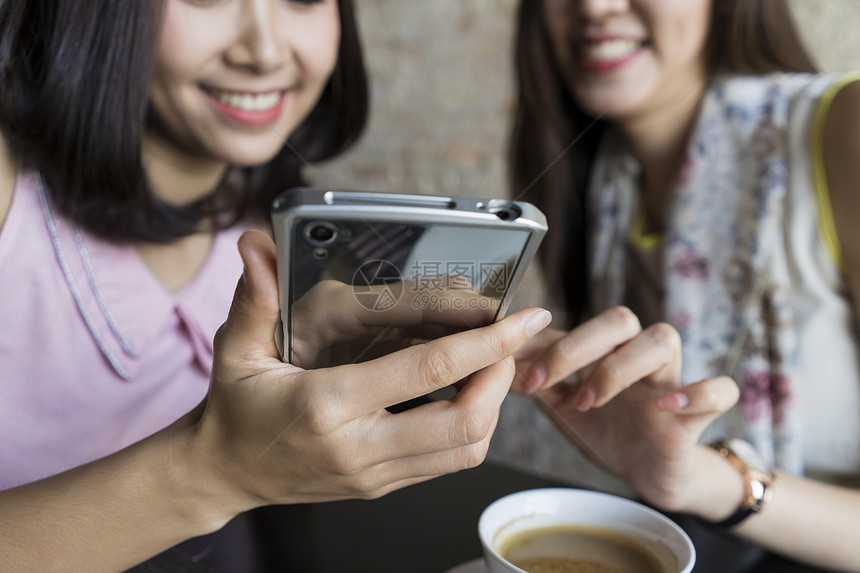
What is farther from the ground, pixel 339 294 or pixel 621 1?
pixel 621 1

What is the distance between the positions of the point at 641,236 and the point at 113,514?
0.63m

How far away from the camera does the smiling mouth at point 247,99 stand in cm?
52

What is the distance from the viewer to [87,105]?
0.44 metres

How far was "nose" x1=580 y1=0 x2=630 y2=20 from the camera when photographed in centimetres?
61

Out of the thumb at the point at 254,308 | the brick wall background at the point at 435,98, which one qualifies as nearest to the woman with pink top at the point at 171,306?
the thumb at the point at 254,308

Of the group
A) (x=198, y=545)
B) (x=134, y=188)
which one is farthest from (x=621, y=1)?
(x=198, y=545)

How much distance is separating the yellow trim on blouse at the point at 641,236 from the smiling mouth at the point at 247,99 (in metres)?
0.43

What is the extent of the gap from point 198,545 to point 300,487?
15 centimetres

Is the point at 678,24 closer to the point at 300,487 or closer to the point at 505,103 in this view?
the point at 300,487

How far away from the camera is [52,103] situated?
427 millimetres

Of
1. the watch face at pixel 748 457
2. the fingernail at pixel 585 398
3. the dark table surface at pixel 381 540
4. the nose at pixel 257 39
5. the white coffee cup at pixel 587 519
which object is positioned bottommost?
the watch face at pixel 748 457

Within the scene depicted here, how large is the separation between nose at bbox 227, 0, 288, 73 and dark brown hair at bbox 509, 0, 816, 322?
1.02 ft
